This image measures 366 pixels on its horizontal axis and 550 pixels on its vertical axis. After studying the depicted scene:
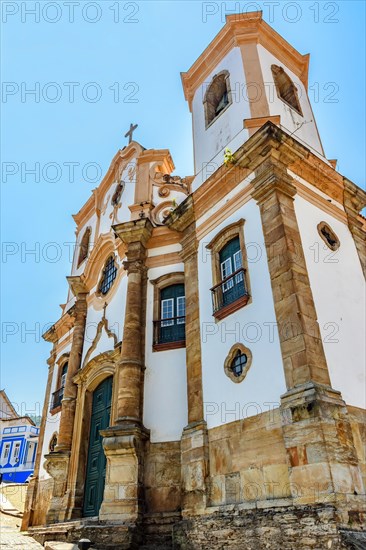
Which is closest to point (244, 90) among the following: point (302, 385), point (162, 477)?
point (302, 385)

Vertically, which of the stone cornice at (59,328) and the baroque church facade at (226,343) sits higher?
the stone cornice at (59,328)

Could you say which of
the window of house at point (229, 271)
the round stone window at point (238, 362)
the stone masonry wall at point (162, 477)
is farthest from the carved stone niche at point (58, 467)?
the window of house at point (229, 271)

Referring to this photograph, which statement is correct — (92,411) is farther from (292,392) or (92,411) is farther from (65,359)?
(292,392)

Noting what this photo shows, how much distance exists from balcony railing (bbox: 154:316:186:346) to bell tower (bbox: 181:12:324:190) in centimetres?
414

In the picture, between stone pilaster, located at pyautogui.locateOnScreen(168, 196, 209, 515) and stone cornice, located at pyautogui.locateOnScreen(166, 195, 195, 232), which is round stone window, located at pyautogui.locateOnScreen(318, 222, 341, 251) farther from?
stone cornice, located at pyautogui.locateOnScreen(166, 195, 195, 232)

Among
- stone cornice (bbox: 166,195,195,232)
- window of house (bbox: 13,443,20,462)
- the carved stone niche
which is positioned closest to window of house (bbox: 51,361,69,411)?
the carved stone niche

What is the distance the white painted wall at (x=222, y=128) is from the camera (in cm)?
1245

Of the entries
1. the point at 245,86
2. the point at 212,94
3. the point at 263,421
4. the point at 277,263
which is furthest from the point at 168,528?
the point at 212,94

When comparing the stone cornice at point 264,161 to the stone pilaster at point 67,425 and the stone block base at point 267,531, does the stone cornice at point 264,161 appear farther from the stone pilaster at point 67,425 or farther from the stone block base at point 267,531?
the stone block base at point 267,531

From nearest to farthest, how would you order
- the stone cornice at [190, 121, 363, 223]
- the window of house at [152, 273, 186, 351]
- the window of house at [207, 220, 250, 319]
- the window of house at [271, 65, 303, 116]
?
the window of house at [207, 220, 250, 319] → the stone cornice at [190, 121, 363, 223] → the window of house at [152, 273, 186, 351] → the window of house at [271, 65, 303, 116]

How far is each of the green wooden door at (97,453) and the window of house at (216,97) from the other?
343 inches

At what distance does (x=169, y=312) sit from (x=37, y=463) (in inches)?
344

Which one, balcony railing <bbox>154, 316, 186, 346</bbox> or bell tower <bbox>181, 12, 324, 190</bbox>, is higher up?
bell tower <bbox>181, 12, 324, 190</bbox>

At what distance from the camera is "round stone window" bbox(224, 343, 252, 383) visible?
883cm
